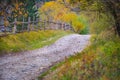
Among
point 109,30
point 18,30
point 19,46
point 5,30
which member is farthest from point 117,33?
point 18,30

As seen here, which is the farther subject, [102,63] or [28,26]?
[28,26]

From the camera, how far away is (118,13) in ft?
30.5

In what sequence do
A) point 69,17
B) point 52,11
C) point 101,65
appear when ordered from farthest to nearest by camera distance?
point 52,11 → point 69,17 → point 101,65

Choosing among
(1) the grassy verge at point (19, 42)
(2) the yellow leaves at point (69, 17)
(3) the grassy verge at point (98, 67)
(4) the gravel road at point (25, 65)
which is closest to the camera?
(3) the grassy verge at point (98, 67)

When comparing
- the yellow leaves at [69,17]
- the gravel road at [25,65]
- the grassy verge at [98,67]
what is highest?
the grassy verge at [98,67]

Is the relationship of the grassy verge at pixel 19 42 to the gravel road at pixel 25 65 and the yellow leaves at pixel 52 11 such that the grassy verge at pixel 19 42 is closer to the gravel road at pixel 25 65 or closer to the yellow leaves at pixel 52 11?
the gravel road at pixel 25 65

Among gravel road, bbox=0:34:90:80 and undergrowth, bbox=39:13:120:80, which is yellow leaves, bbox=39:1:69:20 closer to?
gravel road, bbox=0:34:90:80

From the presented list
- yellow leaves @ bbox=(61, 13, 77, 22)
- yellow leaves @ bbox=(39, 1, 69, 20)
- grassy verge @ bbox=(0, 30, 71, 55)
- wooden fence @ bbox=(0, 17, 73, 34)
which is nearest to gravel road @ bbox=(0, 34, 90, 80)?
grassy verge @ bbox=(0, 30, 71, 55)

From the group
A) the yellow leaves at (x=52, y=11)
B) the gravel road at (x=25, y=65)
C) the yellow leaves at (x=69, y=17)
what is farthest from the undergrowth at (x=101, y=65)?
the yellow leaves at (x=52, y=11)

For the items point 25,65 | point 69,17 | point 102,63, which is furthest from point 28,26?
point 69,17

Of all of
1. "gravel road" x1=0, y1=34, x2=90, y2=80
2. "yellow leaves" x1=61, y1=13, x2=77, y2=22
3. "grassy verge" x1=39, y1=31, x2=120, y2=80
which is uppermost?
"grassy verge" x1=39, y1=31, x2=120, y2=80

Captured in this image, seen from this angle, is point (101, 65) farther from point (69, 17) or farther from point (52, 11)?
point (52, 11)

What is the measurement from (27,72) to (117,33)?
4043mm

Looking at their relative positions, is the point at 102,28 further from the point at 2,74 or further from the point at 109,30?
the point at 2,74
